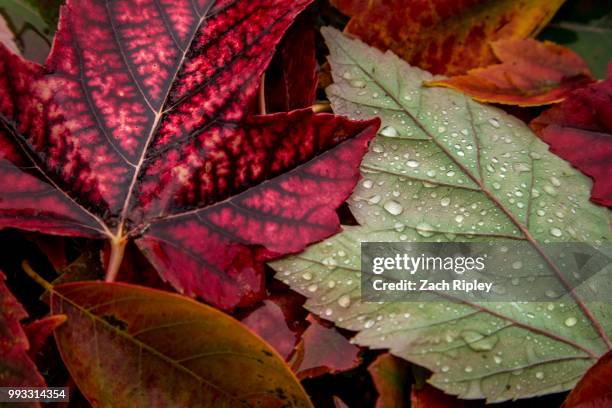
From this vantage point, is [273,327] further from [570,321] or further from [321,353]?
[570,321]

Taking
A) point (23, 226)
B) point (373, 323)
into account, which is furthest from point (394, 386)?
point (23, 226)

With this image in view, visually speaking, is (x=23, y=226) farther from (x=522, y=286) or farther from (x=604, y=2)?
(x=604, y=2)

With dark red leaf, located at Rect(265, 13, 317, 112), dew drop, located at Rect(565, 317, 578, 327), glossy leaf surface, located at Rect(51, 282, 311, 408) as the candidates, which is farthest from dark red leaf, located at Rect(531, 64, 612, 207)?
glossy leaf surface, located at Rect(51, 282, 311, 408)

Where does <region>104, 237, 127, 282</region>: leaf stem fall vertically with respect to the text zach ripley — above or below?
above

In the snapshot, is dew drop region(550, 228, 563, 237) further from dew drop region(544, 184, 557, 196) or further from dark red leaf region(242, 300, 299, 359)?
dark red leaf region(242, 300, 299, 359)

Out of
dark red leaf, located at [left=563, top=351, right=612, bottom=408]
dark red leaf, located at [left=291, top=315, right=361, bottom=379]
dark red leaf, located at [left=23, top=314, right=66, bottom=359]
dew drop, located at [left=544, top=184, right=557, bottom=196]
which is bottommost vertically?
dark red leaf, located at [left=563, top=351, right=612, bottom=408]

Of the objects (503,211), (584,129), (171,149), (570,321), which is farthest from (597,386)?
(171,149)
